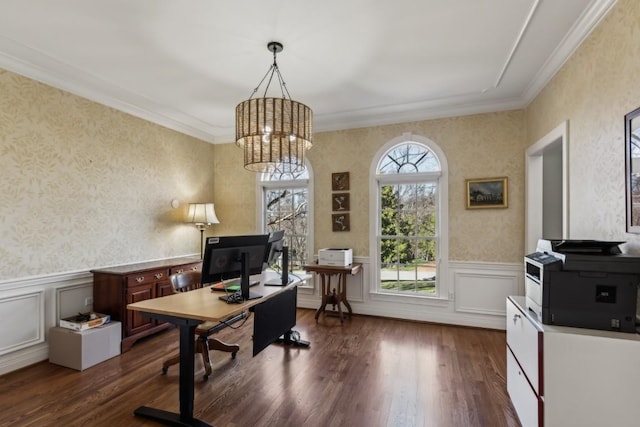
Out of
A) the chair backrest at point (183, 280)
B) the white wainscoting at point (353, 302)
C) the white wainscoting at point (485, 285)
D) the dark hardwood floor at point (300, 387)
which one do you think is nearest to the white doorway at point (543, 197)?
the white wainscoting at point (485, 285)

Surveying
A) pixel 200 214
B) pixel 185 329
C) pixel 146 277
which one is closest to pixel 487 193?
pixel 185 329

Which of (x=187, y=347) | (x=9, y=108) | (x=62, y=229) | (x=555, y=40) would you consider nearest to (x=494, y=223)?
(x=555, y=40)

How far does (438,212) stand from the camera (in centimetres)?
409

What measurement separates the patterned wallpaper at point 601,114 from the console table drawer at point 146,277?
4.06 metres

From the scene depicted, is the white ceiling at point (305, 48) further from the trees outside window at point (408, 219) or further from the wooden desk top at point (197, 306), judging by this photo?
the wooden desk top at point (197, 306)

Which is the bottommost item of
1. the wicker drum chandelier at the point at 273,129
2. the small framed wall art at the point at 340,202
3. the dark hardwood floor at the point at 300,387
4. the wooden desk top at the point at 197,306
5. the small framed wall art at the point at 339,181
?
the dark hardwood floor at the point at 300,387

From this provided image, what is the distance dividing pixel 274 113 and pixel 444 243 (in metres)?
2.80

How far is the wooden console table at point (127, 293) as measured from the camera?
3127 millimetres

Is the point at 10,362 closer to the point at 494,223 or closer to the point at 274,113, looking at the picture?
the point at 274,113

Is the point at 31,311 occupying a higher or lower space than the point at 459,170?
lower

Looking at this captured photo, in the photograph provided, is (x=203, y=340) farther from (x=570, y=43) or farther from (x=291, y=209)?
(x=570, y=43)

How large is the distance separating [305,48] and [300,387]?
2852mm

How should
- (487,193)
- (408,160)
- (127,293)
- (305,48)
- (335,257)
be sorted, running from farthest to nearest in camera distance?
(408,160)
(335,257)
(487,193)
(127,293)
(305,48)

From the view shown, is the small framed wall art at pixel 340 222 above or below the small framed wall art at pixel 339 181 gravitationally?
below
